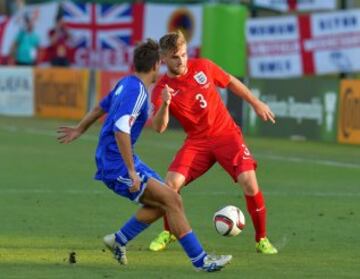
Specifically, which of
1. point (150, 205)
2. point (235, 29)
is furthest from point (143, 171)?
point (235, 29)

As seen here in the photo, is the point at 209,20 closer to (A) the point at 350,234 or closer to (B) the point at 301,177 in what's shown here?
(B) the point at 301,177

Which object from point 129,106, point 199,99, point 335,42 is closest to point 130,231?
point 129,106

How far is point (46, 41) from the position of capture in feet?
113

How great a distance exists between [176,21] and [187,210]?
17.4 metres

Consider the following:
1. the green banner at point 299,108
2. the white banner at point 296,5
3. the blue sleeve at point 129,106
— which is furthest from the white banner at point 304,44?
the blue sleeve at point 129,106

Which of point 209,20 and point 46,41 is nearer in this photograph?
point 209,20

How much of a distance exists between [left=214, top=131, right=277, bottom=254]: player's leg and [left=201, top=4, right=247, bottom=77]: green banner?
15789mm

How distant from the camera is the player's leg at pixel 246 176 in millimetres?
11984

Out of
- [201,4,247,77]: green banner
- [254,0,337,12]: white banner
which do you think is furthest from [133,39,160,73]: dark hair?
[254,0,337,12]: white banner

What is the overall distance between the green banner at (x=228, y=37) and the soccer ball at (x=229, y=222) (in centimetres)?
1618

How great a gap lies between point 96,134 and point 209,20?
3.84 meters

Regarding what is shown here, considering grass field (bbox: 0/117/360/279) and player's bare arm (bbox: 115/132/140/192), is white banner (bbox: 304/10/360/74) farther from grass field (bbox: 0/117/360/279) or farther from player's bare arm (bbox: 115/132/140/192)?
player's bare arm (bbox: 115/132/140/192)

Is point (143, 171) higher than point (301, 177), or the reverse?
point (143, 171)

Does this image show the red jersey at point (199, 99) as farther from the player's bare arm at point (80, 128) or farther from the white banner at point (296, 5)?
the white banner at point (296, 5)
